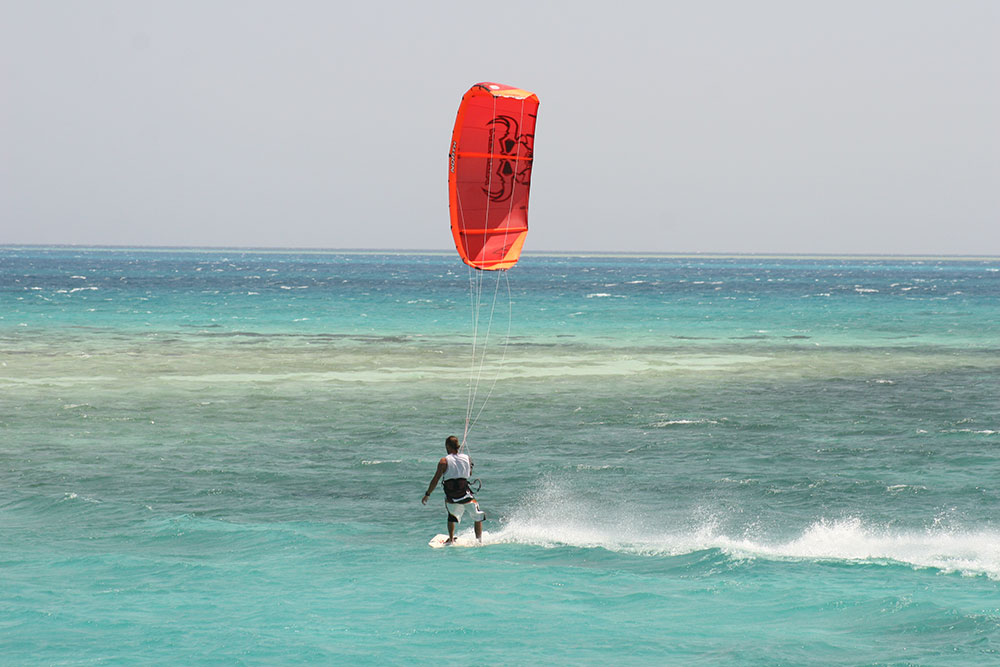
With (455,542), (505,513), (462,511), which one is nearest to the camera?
(462,511)

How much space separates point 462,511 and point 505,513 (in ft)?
8.52

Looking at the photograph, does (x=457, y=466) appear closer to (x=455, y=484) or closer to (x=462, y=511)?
(x=455, y=484)

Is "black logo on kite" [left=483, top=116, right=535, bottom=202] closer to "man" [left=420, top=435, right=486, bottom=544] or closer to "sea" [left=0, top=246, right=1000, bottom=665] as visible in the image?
"man" [left=420, top=435, right=486, bottom=544]

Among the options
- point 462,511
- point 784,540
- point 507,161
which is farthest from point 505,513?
point 507,161

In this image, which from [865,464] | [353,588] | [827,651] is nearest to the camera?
[827,651]

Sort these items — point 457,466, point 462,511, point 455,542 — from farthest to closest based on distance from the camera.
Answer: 1. point 455,542
2. point 462,511
3. point 457,466

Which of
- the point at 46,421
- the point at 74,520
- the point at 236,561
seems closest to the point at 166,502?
the point at 74,520

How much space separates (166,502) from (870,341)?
148ft

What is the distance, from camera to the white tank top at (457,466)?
52.1 ft

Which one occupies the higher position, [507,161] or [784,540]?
[507,161]

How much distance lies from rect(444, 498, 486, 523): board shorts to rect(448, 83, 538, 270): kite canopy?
4372 mm

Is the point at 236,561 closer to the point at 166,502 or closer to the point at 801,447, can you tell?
the point at 166,502

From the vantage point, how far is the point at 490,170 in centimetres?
1870

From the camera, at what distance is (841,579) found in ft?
48.1
